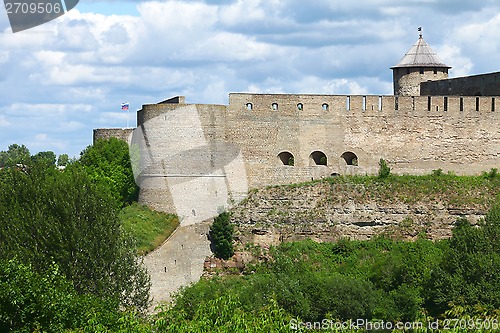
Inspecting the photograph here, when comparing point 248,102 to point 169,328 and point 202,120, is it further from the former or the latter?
point 169,328

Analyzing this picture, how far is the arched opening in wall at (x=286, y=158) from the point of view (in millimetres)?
49188

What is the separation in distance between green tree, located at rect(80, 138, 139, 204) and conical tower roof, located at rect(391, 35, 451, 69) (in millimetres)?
13406

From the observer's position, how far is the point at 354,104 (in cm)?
4956

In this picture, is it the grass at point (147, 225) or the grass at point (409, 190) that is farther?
the grass at point (409, 190)

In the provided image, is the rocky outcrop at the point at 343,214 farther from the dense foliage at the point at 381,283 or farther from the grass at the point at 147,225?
the grass at the point at 147,225

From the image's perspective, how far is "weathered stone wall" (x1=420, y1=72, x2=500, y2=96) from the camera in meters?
51.7

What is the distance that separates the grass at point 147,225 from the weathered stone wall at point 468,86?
1416cm

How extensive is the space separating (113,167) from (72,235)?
46.2 ft

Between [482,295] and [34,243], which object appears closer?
[34,243]

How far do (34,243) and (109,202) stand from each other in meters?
3.51

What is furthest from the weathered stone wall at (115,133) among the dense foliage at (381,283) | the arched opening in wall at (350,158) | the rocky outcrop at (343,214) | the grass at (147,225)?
the dense foliage at (381,283)

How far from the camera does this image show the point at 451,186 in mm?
49031

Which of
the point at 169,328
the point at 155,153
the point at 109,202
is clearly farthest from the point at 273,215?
the point at 169,328

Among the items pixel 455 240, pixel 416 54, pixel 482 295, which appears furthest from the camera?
pixel 416 54
